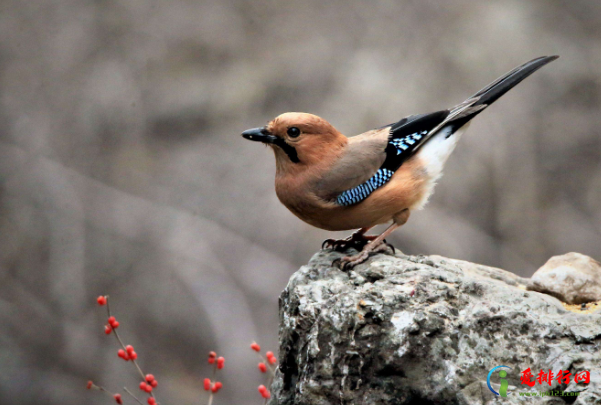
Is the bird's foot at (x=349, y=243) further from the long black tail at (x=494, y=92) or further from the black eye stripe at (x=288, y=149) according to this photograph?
the long black tail at (x=494, y=92)

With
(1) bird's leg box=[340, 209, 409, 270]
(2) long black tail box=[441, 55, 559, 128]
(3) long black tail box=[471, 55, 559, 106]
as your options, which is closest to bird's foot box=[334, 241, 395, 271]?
(1) bird's leg box=[340, 209, 409, 270]

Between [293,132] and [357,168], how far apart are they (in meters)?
0.45

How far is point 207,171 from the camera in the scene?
23.0 ft

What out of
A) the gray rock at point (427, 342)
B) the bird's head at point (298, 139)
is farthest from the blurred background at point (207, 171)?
the gray rock at point (427, 342)

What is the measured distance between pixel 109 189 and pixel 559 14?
206 inches

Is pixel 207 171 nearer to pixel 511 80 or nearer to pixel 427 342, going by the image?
pixel 511 80

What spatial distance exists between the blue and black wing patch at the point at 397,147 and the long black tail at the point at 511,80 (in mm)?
269

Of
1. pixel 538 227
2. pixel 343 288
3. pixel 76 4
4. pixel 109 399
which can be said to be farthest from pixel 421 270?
pixel 76 4

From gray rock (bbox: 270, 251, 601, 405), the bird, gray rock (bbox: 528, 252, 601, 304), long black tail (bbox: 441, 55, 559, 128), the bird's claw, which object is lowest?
gray rock (bbox: 270, 251, 601, 405)

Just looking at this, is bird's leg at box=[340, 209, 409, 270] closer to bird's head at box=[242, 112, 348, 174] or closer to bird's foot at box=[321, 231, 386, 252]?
bird's foot at box=[321, 231, 386, 252]

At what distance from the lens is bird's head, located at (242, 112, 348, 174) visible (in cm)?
373

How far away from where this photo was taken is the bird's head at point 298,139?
3.73 metres

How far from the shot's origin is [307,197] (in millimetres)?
3723

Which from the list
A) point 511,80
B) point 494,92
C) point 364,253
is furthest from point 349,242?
point 511,80
